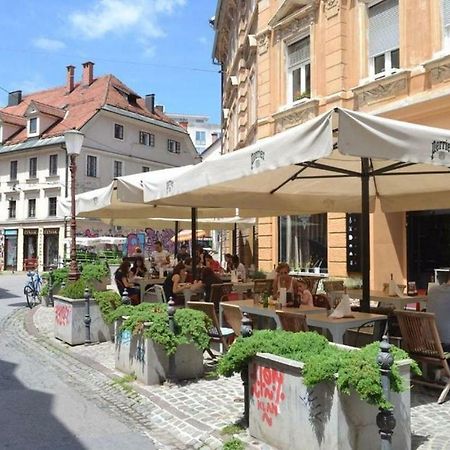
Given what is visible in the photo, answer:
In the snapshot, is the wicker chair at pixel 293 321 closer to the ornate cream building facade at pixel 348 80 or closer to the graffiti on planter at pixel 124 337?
the graffiti on planter at pixel 124 337

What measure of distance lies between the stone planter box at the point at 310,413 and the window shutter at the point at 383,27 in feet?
37.5

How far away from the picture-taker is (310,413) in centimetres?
425

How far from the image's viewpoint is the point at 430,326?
5.79 m

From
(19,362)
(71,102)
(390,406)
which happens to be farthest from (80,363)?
(71,102)

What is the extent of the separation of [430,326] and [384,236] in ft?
30.1

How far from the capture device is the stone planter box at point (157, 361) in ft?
22.5

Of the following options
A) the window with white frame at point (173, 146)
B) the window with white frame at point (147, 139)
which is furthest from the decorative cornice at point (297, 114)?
the window with white frame at point (173, 146)

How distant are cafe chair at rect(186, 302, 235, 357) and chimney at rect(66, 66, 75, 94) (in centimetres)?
4466

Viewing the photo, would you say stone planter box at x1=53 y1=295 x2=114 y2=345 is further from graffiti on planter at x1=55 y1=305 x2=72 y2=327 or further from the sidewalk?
the sidewalk

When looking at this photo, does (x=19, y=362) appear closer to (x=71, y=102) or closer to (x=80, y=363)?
(x=80, y=363)

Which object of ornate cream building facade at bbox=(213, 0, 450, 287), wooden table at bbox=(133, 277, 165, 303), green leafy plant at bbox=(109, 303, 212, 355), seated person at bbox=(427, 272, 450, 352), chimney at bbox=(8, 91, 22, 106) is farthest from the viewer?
chimney at bbox=(8, 91, 22, 106)

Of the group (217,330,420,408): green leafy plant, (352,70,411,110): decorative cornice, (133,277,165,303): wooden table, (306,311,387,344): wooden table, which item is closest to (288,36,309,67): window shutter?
(352,70,411,110): decorative cornice

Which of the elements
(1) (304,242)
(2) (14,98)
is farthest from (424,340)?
(2) (14,98)

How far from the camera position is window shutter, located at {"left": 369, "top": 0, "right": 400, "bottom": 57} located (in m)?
13.9
